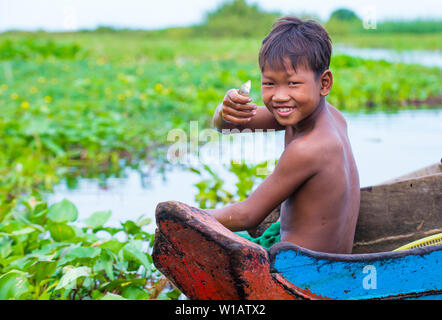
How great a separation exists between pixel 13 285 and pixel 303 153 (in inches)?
47.1

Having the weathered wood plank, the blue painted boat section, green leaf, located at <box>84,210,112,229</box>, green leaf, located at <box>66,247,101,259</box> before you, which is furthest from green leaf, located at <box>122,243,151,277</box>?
the blue painted boat section

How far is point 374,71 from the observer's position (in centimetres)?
1002

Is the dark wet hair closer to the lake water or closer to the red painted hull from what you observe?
the red painted hull

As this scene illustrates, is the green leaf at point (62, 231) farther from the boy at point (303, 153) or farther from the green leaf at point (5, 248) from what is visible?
the boy at point (303, 153)

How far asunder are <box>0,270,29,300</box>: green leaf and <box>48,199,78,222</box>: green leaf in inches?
20.4

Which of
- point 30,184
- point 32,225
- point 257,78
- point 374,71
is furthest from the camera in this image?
point 374,71

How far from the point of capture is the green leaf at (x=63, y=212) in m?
2.53

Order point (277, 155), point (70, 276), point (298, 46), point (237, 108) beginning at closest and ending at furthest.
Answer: point (298, 46)
point (237, 108)
point (70, 276)
point (277, 155)

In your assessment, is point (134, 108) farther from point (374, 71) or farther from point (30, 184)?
point (374, 71)

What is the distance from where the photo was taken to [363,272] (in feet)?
4.83

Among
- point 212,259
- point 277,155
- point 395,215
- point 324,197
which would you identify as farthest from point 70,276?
point 277,155

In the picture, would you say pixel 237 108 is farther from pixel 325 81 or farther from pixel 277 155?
pixel 277 155
